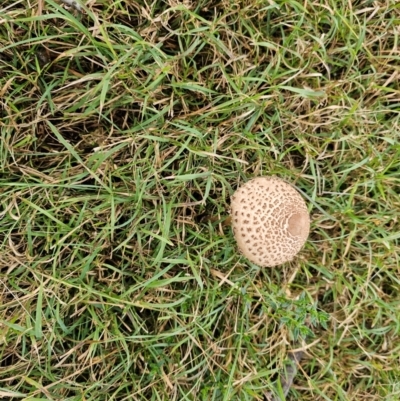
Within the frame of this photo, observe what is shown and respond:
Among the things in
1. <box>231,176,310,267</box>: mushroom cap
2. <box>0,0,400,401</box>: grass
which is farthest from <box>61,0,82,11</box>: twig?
<box>231,176,310,267</box>: mushroom cap

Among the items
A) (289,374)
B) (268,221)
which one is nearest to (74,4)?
(268,221)

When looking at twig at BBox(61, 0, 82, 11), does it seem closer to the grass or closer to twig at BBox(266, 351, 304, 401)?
the grass

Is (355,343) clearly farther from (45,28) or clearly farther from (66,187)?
(45,28)

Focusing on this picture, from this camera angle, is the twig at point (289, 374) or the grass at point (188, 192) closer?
the grass at point (188, 192)

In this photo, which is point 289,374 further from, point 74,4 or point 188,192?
point 74,4

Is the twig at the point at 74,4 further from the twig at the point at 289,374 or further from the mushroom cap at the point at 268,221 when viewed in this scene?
the twig at the point at 289,374

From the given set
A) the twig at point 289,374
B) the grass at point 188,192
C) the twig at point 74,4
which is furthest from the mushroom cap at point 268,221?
the twig at point 74,4

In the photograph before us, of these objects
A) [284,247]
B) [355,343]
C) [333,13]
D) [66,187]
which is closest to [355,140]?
[333,13]

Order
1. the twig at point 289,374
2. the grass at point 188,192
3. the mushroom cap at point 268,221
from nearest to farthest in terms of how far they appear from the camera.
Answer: the mushroom cap at point 268,221 < the grass at point 188,192 < the twig at point 289,374
